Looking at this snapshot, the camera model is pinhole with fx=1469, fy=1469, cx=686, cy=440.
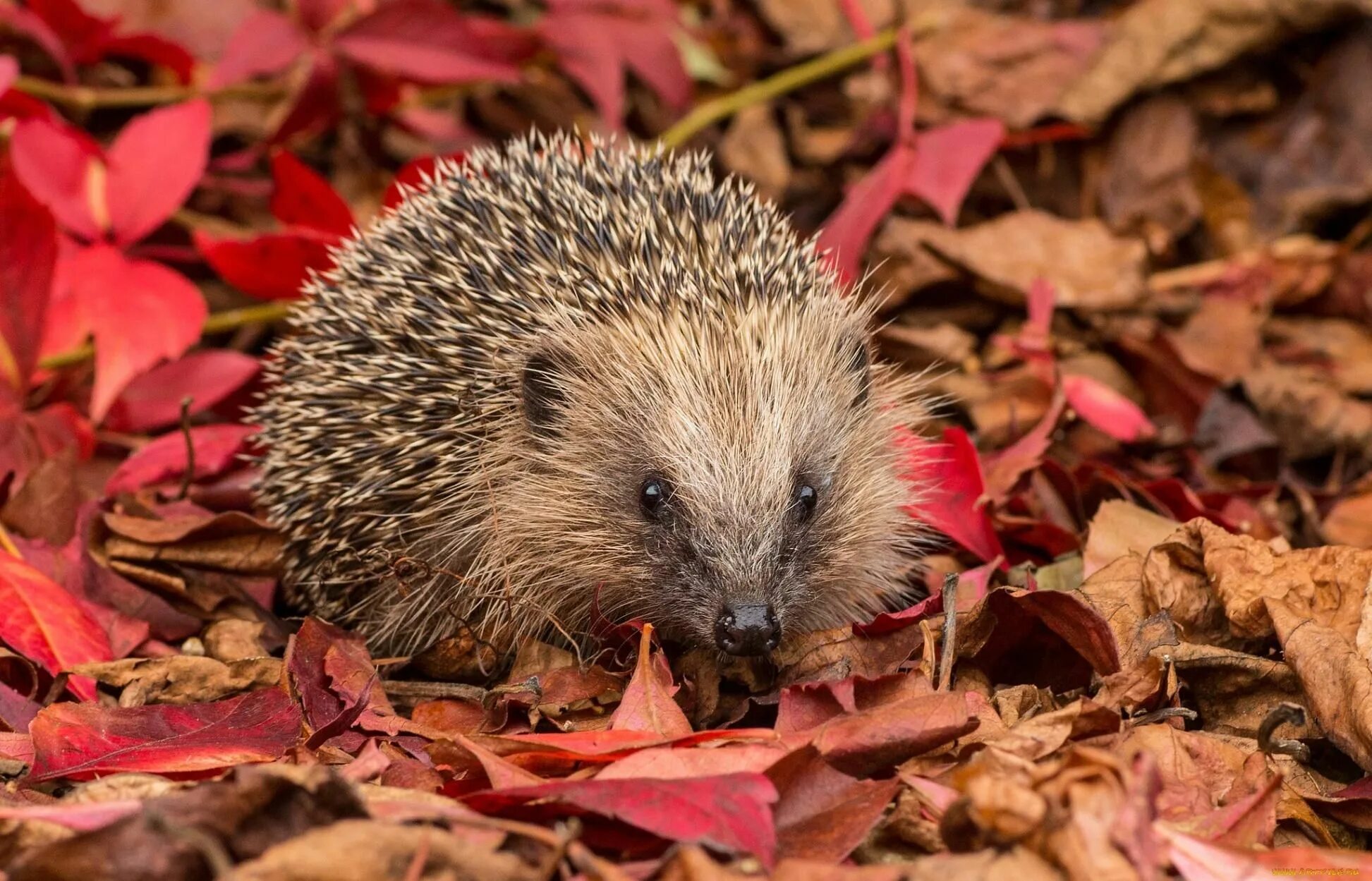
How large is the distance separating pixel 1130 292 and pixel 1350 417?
2.71 ft

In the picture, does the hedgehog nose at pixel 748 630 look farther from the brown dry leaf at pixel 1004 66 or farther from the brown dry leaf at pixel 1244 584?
the brown dry leaf at pixel 1004 66

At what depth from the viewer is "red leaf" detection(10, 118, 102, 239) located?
13.5ft

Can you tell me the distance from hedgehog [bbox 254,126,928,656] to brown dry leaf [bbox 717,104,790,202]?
5.75 ft

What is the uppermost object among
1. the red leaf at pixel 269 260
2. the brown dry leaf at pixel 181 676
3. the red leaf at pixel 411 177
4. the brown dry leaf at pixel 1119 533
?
the red leaf at pixel 411 177

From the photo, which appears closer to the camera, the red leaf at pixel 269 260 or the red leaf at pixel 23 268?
the red leaf at pixel 23 268

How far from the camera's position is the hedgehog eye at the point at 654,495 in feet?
11.3

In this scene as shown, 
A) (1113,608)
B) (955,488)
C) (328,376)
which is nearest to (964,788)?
(1113,608)

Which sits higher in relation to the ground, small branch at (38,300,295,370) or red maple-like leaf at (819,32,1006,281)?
red maple-like leaf at (819,32,1006,281)

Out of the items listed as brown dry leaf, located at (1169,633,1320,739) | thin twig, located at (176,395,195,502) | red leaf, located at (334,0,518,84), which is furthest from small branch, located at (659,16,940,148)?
brown dry leaf, located at (1169,633,1320,739)

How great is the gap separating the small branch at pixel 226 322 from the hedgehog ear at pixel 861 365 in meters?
1.74

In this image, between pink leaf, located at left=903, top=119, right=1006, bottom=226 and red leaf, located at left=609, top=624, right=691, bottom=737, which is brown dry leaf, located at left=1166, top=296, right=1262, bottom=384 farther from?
red leaf, located at left=609, top=624, right=691, bottom=737

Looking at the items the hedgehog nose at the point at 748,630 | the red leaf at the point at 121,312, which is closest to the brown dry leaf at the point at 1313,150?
the hedgehog nose at the point at 748,630

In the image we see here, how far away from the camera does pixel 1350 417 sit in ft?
14.8

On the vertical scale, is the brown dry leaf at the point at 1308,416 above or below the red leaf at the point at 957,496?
above
